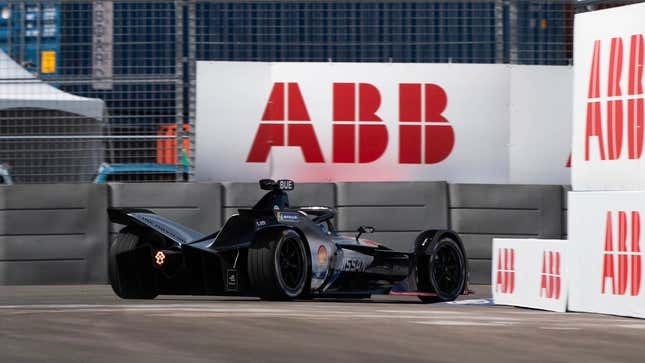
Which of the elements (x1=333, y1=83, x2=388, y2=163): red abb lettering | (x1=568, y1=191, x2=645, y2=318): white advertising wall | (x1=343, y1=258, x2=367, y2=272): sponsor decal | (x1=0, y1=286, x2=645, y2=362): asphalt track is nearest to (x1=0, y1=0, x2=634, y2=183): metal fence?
(x1=333, y1=83, x2=388, y2=163): red abb lettering

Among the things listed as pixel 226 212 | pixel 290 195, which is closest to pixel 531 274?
pixel 290 195

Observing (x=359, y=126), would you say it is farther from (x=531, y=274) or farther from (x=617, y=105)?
(x=617, y=105)

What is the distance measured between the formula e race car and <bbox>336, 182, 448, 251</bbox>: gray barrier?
10.2 ft

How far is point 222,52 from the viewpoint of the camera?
52.1ft

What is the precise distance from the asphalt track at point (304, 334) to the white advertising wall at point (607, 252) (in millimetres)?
213

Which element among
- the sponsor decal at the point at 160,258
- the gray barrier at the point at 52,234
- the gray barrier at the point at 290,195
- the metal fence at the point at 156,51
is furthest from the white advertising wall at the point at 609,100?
the gray barrier at the point at 52,234

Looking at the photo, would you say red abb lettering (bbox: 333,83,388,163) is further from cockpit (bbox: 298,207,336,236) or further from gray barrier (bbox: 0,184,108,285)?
cockpit (bbox: 298,207,336,236)

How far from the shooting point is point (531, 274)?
431 inches

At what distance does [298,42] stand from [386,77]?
1.08 m

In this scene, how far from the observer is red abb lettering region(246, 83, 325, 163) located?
15.9 meters

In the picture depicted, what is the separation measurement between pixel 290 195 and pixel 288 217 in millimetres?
3909

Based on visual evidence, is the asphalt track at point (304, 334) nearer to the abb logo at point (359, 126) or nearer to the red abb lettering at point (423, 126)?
the abb logo at point (359, 126)

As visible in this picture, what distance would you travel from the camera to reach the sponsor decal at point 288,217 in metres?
11.3

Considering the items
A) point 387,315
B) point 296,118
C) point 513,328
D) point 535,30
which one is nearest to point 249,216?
point 387,315
